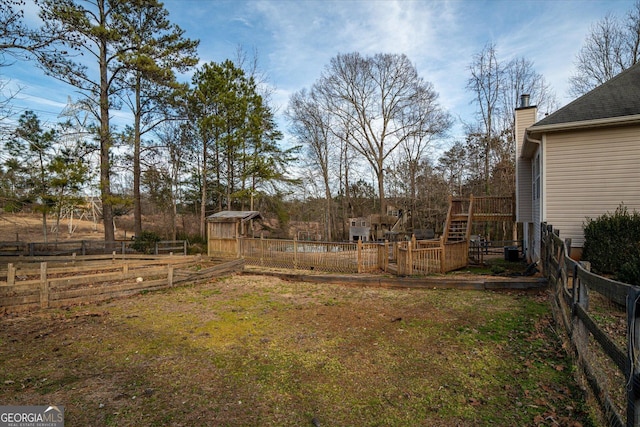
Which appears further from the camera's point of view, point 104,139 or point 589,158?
point 104,139

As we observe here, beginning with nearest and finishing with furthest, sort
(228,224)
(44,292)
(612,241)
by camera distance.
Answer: (44,292) < (612,241) < (228,224)

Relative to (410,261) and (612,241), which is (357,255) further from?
(612,241)

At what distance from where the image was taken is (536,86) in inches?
1048

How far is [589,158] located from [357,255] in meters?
7.72

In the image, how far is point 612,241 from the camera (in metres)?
8.02

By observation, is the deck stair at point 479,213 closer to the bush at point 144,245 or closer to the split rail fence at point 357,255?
the split rail fence at point 357,255

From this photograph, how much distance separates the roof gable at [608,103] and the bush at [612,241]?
274 cm

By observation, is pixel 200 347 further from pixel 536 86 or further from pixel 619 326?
pixel 536 86

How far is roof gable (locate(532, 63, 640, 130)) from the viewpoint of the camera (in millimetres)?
8930

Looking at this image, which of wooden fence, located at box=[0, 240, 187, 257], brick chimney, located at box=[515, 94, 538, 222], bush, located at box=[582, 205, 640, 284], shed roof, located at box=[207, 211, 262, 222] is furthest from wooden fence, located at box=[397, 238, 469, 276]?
wooden fence, located at box=[0, 240, 187, 257]

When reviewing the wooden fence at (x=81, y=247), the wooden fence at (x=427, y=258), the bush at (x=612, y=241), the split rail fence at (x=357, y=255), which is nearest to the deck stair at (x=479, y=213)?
the split rail fence at (x=357, y=255)

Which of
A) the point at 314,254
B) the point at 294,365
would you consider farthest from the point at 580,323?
the point at 314,254

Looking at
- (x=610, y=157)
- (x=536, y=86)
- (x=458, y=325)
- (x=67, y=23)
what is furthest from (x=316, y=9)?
(x=536, y=86)

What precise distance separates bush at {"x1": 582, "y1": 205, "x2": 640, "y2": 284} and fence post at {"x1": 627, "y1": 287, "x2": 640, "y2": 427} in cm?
714
